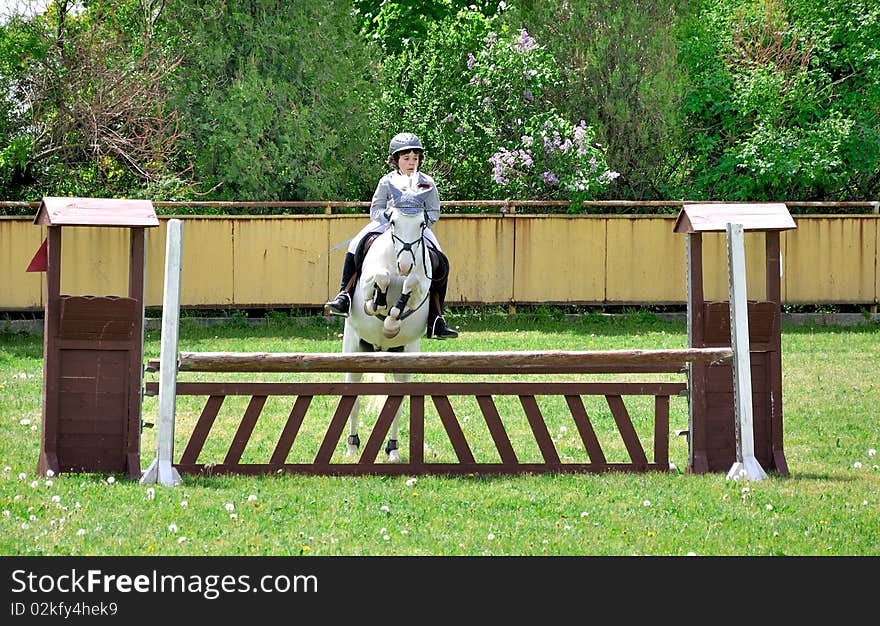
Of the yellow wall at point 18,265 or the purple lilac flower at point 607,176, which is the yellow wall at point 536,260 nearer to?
the purple lilac flower at point 607,176

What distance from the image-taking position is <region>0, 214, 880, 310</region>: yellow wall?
21812 millimetres

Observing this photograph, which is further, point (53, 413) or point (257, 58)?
point (257, 58)

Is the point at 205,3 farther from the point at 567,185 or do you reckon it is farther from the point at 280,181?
the point at 567,185

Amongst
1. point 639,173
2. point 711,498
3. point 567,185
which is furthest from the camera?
point 639,173

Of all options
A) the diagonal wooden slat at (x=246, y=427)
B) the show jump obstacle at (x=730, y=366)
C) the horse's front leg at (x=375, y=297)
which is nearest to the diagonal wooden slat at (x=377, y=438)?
the diagonal wooden slat at (x=246, y=427)

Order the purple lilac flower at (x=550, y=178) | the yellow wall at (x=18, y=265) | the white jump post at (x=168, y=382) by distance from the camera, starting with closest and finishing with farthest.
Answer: the white jump post at (x=168, y=382), the yellow wall at (x=18, y=265), the purple lilac flower at (x=550, y=178)

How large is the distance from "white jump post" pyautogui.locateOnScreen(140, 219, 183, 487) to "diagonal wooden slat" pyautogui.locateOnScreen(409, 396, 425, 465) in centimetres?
173

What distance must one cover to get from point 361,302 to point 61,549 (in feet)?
14.4

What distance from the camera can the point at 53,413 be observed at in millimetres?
9359

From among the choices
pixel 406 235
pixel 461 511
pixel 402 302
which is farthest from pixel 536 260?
pixel 461 511

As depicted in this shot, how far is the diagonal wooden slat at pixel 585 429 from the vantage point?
965cm

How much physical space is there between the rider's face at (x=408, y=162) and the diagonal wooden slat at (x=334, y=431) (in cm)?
241

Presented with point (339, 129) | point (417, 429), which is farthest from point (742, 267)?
point (339, 129)

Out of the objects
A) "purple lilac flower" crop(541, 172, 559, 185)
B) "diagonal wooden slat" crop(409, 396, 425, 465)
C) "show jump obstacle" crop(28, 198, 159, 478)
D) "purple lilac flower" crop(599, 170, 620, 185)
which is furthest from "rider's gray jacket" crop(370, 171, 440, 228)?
"purple lilac flower" crop(599, 170, 620, 185)
